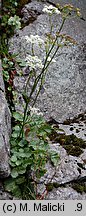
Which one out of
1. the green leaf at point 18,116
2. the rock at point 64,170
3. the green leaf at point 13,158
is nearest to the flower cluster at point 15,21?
the green leaf at point 18,116

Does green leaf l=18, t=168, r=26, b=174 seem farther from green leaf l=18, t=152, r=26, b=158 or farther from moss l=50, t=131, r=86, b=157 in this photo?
moss l=50, t=131, r=86, b=157

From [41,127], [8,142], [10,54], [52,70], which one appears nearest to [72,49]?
[52,70]

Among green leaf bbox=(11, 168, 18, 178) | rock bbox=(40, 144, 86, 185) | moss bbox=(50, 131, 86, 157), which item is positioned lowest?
rock bbox=(40, 144, 86, 185)

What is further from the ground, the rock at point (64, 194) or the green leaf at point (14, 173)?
the green leaf at point (14, 173)

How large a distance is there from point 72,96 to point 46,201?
972 mm

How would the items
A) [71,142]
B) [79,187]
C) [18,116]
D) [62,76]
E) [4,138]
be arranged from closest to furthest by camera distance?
[4,138] < [79,187] < [18,116] < [71,142] < [62,76]

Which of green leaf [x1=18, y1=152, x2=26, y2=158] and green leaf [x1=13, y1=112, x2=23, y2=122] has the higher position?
green leaf [x1=13, y1=112, x2=23, y2=122]

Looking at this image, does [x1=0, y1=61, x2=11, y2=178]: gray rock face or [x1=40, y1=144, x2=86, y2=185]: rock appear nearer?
[x1=0, y1=61, x2=11, y2=178]: gray rock face

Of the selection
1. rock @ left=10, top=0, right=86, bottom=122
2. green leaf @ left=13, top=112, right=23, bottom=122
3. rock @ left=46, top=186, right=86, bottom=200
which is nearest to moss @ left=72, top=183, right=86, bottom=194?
rock @ left=46, top=186, right=86, bottom=200

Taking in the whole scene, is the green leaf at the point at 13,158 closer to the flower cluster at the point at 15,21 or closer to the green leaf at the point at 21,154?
the green leaf at the point at 21,154

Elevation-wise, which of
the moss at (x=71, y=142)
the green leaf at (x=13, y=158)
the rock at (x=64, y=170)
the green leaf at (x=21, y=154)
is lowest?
the rock at (x=64, y=170)

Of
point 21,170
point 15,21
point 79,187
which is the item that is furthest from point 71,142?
point 15,21

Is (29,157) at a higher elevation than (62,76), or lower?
lower

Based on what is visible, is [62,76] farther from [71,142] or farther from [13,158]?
[13,158]
